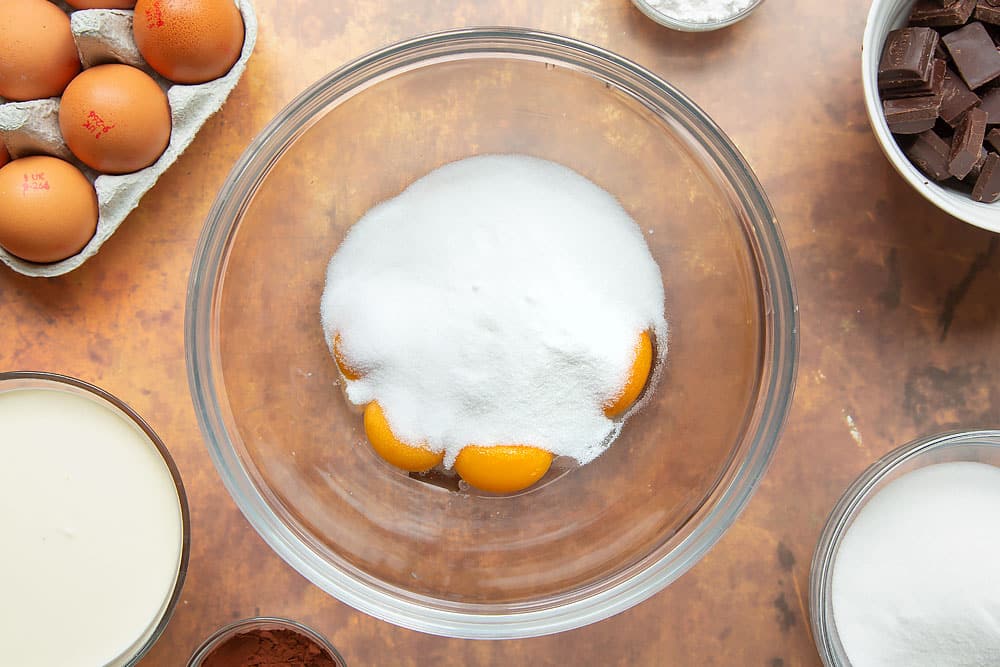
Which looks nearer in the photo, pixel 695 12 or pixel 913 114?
pixel 913 114

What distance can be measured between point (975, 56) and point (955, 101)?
0.21 ft

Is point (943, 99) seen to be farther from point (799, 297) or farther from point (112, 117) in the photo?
point (112, 117)

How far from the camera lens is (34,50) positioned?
1.08 m

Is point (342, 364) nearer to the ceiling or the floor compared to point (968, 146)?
nearer to the floor

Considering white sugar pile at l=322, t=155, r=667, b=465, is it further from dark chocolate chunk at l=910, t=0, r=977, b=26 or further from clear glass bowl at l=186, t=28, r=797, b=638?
dark chocolate chunk at l=910, t=0, r=977, b=26

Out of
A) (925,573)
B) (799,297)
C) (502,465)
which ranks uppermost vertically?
(799,297)

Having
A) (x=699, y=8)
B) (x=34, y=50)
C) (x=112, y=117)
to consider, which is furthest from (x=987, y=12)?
(x=34, y=50)

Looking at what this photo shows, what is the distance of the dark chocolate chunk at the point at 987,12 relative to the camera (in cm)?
107

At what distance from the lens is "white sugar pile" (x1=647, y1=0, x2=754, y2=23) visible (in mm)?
1161

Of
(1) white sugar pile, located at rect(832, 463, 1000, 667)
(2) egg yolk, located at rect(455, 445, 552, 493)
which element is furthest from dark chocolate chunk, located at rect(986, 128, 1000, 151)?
(2) egg yolk, located at rect(455, 445, 552, 493)

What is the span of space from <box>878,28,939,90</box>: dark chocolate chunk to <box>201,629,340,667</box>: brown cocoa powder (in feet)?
3.64

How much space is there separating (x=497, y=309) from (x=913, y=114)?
1.97 feet

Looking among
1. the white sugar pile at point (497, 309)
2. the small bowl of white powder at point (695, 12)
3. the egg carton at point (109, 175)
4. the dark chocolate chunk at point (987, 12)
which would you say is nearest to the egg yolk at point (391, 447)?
the white sugar pile at point (497, 309)

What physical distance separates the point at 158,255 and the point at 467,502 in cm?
59
